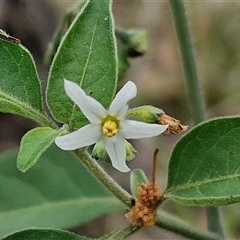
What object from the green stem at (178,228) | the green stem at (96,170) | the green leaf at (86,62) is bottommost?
the green stem at (178,228)

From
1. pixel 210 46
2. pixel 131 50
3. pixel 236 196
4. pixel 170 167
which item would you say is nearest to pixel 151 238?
pixel 210 46

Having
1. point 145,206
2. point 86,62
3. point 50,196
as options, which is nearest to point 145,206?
point 145,206

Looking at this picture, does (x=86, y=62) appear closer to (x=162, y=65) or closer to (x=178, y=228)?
(x=178, y=228)

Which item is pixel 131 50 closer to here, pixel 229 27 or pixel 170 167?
pixel 170 167

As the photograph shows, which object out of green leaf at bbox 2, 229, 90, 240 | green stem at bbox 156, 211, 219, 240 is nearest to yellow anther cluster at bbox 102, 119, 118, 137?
green leaf at bbox 2, 229, 90, 240

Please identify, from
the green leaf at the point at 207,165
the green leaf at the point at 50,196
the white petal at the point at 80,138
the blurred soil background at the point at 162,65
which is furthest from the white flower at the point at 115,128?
the blurred soil background at the point at 162,65

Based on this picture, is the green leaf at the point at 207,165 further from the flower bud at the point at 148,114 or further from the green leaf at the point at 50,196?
the green leaf at the point at 50,196
